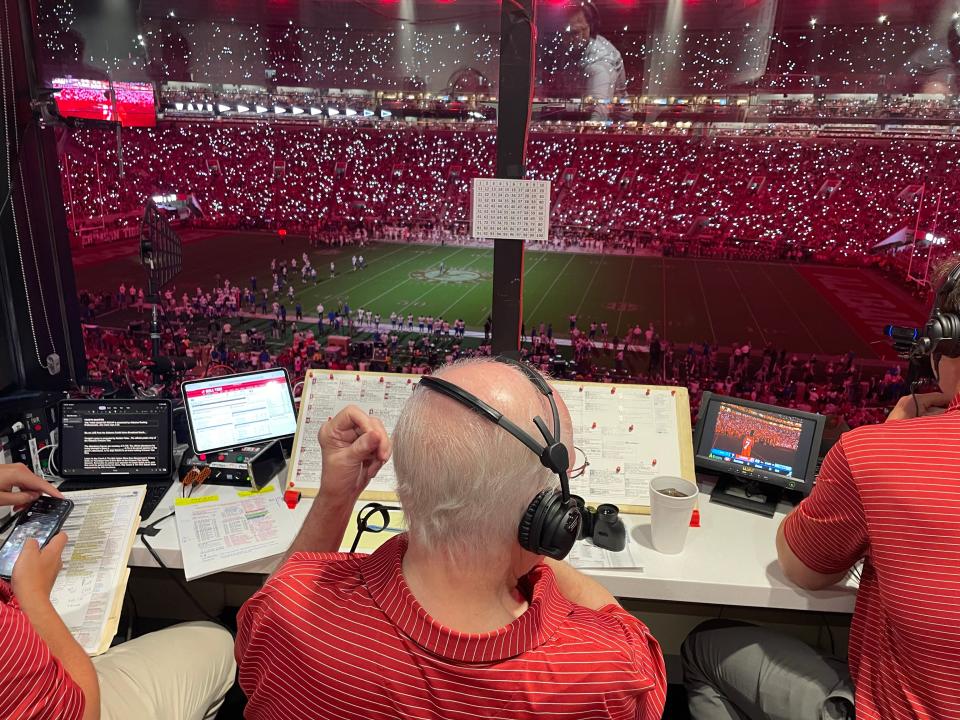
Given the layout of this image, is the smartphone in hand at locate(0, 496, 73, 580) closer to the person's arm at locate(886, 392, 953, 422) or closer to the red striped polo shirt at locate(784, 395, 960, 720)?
the red striped polo shirt at locate(784, 395, 960, 720)

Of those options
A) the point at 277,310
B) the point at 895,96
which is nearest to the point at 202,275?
the point at 277,310

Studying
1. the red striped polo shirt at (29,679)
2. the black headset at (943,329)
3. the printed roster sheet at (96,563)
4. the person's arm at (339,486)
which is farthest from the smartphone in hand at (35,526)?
the black headset at (943,329)

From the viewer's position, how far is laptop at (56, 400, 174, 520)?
1.82m

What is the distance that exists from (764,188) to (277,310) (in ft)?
8.00

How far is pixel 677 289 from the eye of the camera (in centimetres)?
321

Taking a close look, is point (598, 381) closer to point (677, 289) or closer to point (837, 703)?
point (837, 703)

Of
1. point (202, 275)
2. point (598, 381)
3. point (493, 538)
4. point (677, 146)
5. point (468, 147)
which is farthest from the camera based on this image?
point (202, 275)

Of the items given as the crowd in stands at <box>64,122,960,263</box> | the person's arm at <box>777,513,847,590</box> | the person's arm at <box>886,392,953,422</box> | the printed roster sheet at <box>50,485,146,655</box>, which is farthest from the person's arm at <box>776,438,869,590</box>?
the printed roster sheet at <box>50,485,146,655</box>

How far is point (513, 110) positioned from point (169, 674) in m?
1.95

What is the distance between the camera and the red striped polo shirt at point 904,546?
1.04 metres

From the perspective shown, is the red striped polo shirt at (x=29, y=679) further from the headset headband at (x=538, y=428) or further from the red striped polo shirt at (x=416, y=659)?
the headset headband at (x=538, y=428)

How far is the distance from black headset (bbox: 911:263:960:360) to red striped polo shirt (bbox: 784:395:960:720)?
0.14 m

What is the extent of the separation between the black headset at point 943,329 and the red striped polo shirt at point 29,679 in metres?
1.79

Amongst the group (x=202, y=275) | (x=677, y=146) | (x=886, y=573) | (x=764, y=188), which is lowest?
(x=886, y=573)
